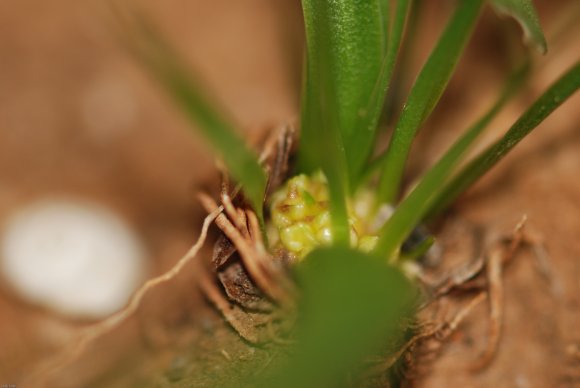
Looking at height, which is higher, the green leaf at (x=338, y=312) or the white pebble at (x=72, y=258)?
the white pebble at (x=72, y=258)

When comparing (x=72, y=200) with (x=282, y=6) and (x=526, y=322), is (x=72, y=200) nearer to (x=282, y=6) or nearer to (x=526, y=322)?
(x=282, y=6)

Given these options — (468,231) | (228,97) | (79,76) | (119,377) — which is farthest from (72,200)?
(468,231)

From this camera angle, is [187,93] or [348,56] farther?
[348,56]

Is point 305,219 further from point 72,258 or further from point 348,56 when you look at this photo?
point 72,258

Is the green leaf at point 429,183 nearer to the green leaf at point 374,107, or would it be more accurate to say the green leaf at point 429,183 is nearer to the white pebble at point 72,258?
the green leaf at point 374,107

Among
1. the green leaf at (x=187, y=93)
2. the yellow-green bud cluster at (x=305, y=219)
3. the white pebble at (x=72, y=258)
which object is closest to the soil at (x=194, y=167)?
the white pebble at (x=72, y=258)

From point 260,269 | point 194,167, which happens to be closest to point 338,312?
point 260,269
